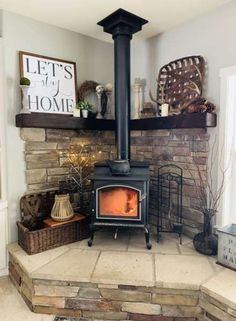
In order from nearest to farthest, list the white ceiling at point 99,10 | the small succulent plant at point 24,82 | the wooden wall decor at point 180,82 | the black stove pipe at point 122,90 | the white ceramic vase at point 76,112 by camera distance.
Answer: the white ceiling at point 99,10 < the small succulent plant at point 24,82 < the wooden wall decor at point 180,82 < the black stove pipe at point 122,90 < the white ceramic vase at point 76,112

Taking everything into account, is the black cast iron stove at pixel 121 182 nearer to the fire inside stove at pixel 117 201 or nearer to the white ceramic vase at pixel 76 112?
the fire inside stove at pixel 117 201

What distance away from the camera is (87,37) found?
2.93 metres

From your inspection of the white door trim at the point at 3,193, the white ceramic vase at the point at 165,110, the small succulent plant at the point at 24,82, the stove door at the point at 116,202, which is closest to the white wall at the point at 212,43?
the white ceramic vase at the point at 165,110

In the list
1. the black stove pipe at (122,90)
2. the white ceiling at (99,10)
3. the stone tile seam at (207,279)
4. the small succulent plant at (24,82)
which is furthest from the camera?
the black stove pipe at (122,90)

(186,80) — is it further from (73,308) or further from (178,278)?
(73,308)

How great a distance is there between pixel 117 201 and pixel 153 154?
0.87 m

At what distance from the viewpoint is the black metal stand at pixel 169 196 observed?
105 inches

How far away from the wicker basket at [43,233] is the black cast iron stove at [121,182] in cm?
20

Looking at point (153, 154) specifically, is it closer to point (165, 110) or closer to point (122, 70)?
point (165, 110)

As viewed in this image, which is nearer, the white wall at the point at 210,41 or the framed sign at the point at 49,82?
the white wall at the point at 210,41

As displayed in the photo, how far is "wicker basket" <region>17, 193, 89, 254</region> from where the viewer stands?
7.35 feet

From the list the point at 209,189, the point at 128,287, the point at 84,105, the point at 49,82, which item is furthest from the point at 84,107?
the point at 128,287

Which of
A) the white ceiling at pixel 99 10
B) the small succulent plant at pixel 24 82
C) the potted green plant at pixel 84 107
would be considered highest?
the white ceiling at pixel 99 10

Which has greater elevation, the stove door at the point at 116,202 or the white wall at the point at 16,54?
the white wall at the point at 16,54
